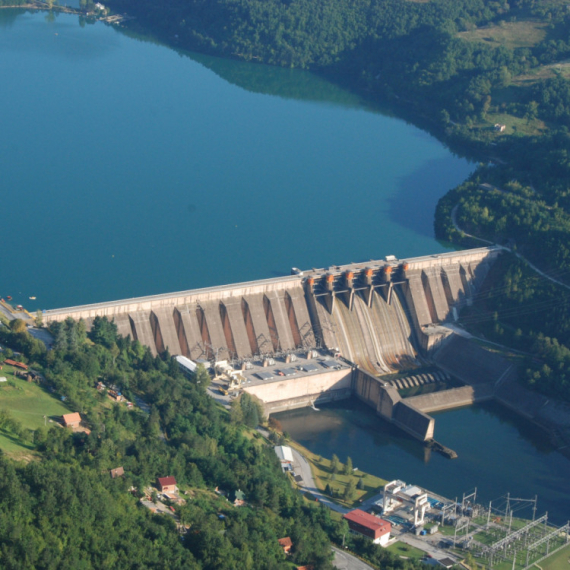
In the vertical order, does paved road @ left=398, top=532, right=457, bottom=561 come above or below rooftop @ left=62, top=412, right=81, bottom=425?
below

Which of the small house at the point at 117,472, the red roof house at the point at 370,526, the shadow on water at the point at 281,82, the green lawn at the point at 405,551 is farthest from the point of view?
the shadow on water at the point at 281,82

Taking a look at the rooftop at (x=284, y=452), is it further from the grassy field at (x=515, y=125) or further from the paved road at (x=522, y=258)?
the grassy field at (x=515, y=125)

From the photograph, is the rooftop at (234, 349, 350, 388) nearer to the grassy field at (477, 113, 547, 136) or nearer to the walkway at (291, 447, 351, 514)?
the walkway at (291, 447, 351, 514)

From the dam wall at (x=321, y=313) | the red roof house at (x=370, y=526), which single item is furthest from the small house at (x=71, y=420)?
the red roof house at (x=370, y=526)

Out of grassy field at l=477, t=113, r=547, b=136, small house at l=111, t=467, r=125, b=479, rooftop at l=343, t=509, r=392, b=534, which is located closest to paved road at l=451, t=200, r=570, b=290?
grassy field at l=477, t=113, r=547, b=136

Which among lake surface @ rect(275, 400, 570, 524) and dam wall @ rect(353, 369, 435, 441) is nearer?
lake surface @ rect(275, 400, 570, 524)

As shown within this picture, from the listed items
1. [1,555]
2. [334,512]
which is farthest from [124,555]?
[334,512]

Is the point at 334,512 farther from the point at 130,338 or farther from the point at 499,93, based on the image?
the point at 499,93

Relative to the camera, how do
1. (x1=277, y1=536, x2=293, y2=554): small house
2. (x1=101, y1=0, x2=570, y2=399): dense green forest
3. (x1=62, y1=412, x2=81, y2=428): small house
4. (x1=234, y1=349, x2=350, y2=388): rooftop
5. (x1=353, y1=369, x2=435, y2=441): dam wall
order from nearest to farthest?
(x1=277, y1=536, x2=293, y2=554): small house → (x1=62, y1=412, x2=81, y2=428): small house → (x1=353, y1=369, x2=435, y2=441): dam wall → (x1=234, y1=349, x2=350, y2=388): rooftop → (x1=101, y1=0, x2=570, y2=399): dense green forest
